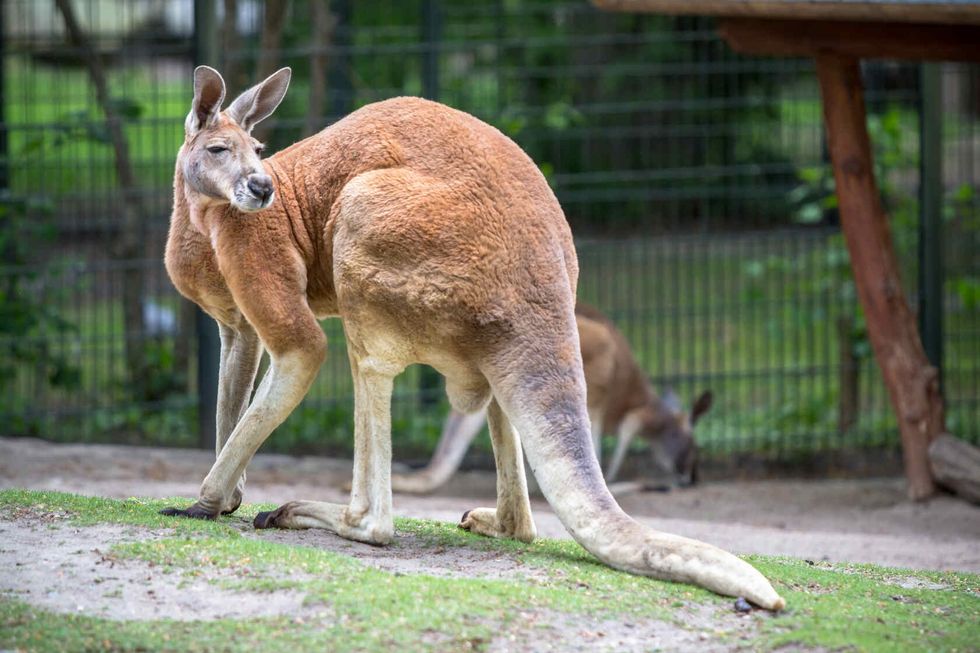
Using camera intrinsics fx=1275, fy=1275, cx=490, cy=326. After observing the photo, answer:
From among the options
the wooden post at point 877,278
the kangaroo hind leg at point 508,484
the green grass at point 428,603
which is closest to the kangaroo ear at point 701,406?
the wooden post at point 877,278

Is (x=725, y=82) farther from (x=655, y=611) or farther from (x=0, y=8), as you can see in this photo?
(x=655, y=611)

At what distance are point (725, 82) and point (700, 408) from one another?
272 cm

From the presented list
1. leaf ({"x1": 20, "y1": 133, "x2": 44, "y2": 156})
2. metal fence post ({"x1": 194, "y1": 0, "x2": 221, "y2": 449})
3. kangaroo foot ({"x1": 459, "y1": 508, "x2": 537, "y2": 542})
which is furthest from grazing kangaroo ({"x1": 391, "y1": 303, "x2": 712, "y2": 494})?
kangaroo foot ({"x1": 459, "y1": 508, "x2": 537, "y2": 542})

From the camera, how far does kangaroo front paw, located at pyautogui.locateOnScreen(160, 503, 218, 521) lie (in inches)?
158

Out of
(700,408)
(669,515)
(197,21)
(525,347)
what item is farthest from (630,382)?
(525,347)

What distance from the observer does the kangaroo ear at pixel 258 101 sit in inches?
159

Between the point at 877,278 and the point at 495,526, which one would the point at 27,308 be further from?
the point at 877,278

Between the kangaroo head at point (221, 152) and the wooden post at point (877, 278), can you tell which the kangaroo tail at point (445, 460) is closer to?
the wooden post at point (877, 278)

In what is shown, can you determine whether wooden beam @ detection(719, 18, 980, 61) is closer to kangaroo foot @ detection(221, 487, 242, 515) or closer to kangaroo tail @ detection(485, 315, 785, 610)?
kangaroo tail @ detection(485, 315, 785, 610)

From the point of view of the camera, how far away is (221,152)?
3.87 m

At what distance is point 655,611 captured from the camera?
11.1ft

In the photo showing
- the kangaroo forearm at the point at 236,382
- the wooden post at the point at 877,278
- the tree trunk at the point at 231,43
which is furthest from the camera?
the tree trunk at the point at 231,43

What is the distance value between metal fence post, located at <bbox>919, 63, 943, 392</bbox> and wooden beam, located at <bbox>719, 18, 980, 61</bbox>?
54.4 inches

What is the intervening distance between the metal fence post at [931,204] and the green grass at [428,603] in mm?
4149
